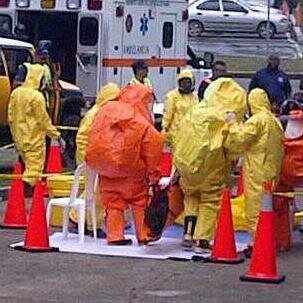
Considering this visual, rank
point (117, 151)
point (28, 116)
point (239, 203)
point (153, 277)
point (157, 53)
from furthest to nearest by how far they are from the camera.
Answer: point (157, 53), point (28, 116), point (239, 203), point (117, 151), point (153, 277)

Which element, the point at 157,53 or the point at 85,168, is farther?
the point at 157,53

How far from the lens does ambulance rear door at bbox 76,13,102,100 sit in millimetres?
23000

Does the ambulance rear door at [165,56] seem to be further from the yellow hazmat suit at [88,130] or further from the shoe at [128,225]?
the yellow hazmat suit at [88,130]

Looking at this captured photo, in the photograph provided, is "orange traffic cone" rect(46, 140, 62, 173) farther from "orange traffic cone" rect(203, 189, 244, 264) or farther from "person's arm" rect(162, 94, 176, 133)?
"orange traffic cone" rect(203, 189, 244, 264)

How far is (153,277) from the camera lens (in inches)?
474

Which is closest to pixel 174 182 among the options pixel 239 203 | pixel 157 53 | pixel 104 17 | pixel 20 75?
pixel 239 203

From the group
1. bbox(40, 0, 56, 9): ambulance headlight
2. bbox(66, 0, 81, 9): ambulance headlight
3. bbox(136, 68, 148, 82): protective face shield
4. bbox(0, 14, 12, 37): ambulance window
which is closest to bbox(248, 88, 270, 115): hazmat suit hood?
bbox(136, 68, 148, 82): protective face shield

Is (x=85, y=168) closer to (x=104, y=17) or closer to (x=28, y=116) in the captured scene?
(x=28, y=116)

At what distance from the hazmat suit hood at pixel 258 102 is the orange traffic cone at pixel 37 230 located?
216cm

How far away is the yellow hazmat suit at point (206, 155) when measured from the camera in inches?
508

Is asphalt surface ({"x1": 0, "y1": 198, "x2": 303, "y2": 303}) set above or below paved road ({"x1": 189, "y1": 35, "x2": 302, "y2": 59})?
above

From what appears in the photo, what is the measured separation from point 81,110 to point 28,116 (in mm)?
4942

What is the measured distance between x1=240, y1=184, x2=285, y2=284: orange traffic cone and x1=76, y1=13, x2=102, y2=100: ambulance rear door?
1133cm

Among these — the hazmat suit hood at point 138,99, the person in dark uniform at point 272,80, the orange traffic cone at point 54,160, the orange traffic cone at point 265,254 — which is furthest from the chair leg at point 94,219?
the person in dark uniform at point 272,80
